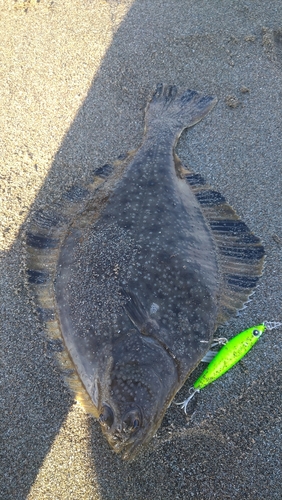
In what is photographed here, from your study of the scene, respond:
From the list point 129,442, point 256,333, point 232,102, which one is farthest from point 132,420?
point 232,102

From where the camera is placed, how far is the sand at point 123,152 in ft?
8.78

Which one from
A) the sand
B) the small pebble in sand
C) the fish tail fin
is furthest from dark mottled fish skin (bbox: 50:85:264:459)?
the small pebble in sand

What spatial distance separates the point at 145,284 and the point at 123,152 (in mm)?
1624

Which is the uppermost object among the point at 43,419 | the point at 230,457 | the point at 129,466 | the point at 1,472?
the point at 230,457

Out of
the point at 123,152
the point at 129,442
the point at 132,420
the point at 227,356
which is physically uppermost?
the point at 123,152

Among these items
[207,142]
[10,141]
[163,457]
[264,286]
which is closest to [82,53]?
[10,141]

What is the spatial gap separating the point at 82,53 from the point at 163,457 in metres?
3.98

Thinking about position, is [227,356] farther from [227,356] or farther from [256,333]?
[256,333]

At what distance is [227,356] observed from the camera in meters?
2.86

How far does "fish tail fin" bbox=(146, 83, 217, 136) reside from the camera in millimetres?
3873

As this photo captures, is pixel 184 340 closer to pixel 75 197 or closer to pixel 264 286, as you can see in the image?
pixel 264 286

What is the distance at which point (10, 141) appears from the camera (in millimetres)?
3904

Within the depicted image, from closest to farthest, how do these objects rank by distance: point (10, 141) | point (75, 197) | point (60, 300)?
point (60, 300) < point (75, 197) < point (10, 141)

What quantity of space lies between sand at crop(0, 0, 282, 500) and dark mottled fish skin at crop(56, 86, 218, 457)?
1.17ft
